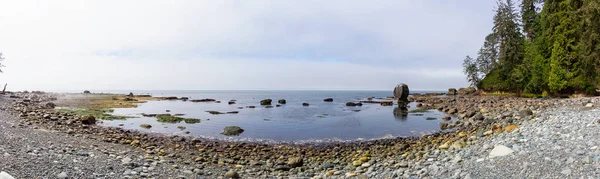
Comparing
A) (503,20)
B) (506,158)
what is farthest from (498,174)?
(503,20)

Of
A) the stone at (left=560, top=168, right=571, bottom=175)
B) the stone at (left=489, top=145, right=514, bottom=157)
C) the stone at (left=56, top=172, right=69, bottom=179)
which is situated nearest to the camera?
the stone at (left=560, top=168, right=571, bottom=175)

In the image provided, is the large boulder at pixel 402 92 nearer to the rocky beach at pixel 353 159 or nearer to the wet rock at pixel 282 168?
the rocky beach at pixel 353 159

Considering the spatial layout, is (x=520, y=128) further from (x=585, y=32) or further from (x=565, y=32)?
(x=565, y=32)

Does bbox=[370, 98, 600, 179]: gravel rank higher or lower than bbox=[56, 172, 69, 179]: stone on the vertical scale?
higher

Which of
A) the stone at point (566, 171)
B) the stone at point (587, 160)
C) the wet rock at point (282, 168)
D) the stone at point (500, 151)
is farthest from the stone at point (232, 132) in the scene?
the stone at point (587, 160)

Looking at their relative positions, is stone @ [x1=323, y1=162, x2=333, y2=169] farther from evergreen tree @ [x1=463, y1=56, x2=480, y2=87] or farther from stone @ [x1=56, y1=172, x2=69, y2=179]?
evergreen tree @ [x1=463, y1=56, x2=480, y2=87]

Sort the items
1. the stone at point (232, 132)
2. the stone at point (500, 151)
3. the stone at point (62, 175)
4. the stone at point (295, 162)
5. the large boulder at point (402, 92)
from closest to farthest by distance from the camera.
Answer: the stone at point (62, 175), the stone at point (500, 151), the stone at point (295, 162), the stone at point (232, 132), the large boulder at point (402, 92)

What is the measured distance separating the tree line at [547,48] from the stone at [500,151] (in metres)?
30.4

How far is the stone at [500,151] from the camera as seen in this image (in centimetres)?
807

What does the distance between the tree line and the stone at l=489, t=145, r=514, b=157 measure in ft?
99.6

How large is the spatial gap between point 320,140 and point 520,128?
9.96 metres

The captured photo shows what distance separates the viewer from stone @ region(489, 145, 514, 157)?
26.5ft

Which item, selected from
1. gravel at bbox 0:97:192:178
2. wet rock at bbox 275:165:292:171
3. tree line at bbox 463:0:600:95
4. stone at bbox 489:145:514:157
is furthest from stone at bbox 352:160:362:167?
tree line at bbox 463:0:600:95

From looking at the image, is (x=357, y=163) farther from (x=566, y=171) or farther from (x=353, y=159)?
(x=566, y=171)
